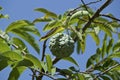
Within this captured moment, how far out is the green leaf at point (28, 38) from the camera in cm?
208

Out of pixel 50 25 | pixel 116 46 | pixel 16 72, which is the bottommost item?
pixel 16 72

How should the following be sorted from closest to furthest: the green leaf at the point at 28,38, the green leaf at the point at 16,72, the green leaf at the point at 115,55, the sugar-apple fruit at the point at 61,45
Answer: the green leaf at the point at 16,72 < the sugar-apple fruit at the point at 61,45 < the green leaf at the point at 28,38 < the green leaf at the point at 115,55

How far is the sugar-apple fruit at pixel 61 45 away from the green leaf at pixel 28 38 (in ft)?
0.52

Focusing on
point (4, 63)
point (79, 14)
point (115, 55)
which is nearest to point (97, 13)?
point (79, 14)

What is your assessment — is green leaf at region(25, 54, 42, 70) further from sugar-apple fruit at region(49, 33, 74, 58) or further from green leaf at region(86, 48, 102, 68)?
green leaf at region(86, 48, 102, 68)

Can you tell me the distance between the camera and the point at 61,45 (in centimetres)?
190

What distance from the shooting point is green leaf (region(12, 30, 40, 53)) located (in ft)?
6.81

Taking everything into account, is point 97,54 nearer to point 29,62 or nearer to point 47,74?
point 47,74

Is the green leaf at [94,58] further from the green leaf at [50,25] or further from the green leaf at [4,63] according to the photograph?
the green leaf at [4,63]

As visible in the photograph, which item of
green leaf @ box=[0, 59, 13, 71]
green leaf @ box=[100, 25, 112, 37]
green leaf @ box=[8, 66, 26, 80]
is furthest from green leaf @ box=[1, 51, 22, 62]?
green leaf @ box=[100, 25, 112, 37]

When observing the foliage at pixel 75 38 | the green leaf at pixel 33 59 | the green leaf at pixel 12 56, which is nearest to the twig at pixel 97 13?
the foliage at pixel 75 38

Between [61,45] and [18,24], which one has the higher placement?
[18,24]

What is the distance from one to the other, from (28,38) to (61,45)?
0.30m

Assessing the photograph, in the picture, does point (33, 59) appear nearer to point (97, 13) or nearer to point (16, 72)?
point (16, 72)
